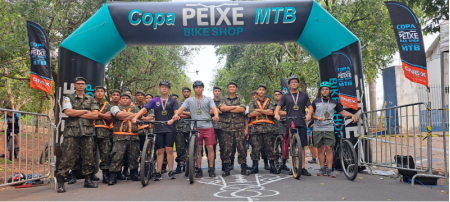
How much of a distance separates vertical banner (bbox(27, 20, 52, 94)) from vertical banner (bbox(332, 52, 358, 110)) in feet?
19.2

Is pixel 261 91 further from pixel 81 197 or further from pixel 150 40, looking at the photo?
pixel 81 197

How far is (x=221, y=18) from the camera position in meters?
8.45

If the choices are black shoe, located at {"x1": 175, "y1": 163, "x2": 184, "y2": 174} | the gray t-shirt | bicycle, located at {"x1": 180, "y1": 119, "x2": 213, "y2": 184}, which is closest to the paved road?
bicycle, located at {"x1": 180, "y1": 119, "x2": 213, "y2": 184}

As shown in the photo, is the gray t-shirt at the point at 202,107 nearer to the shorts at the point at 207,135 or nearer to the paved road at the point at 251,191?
the shorts at the point at 207,135

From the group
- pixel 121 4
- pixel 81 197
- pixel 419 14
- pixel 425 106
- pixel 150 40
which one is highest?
pixel 419 14

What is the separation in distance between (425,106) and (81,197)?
225 inches

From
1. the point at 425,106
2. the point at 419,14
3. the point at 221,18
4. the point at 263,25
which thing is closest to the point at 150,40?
the point at 221,18

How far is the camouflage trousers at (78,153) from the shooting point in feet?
21.1

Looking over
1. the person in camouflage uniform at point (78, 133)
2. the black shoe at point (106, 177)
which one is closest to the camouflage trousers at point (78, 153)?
the person in camouflage uniform at point (78, 133)

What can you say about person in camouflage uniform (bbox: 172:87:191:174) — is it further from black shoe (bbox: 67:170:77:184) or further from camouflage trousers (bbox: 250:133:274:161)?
black shoe (bbox: 67:170:77:184)

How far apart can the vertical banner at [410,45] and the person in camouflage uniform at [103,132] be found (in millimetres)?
5380

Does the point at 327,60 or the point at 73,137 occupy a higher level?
the point at 327,60

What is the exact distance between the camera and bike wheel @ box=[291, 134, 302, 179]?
22.8ft

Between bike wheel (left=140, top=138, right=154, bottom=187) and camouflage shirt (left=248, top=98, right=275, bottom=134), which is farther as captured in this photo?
camouflage shirt (left=248, top=98, right=275, bottom=134)
